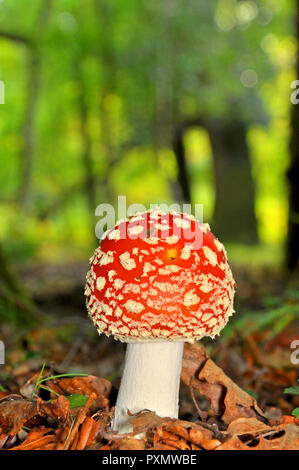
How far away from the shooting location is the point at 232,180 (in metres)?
12.1

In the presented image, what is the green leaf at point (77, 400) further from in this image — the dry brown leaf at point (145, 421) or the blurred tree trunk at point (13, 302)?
the blurred tree trunk at point (13, 302)

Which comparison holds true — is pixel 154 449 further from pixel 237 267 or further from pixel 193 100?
pixel 193 100

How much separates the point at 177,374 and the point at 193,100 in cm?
818

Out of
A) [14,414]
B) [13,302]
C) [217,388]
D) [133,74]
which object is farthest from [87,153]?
[14,414]

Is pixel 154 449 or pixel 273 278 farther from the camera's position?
pixel 273 278

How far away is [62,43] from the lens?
34.0 feet

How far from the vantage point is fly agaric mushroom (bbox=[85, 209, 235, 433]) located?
188cm

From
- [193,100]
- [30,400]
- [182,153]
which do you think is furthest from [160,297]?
[182,153]

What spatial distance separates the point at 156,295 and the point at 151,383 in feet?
1.67

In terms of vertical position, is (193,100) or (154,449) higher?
(193,100)

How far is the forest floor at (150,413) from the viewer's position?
178 centimetres

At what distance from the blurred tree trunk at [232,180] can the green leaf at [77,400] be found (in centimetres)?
997

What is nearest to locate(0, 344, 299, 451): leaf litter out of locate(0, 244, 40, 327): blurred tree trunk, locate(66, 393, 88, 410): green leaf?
locate(66, 393, 88, 410): green leaf
